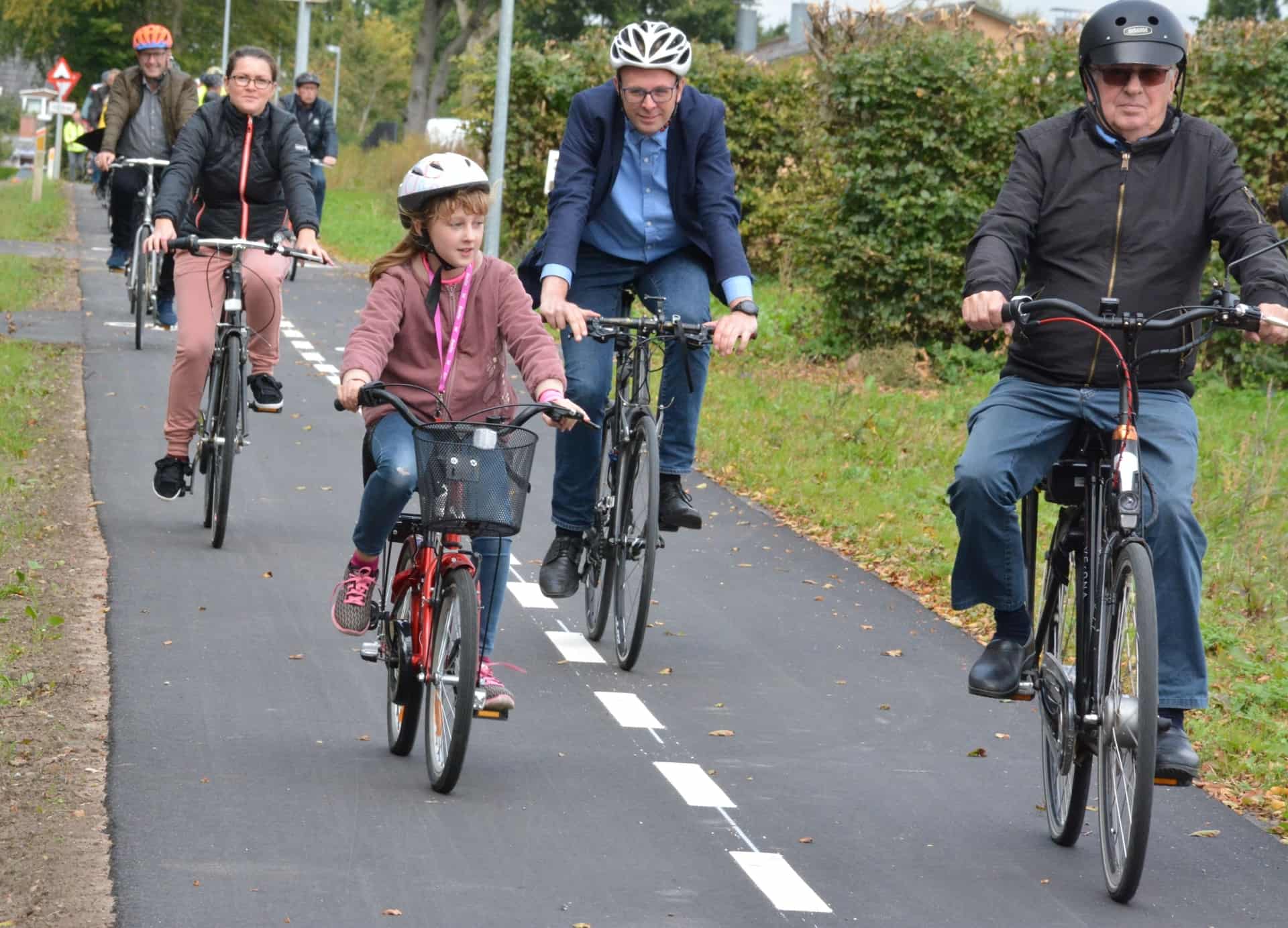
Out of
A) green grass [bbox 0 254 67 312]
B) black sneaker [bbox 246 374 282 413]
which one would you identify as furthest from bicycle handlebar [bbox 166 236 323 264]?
green grass [bbox 0 254 67 312]

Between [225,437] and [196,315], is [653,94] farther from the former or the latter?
[196,315]

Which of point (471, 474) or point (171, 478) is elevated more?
point (471, 474)

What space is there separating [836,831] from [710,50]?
22430mm

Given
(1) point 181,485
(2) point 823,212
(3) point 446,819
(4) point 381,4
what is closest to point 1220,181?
(3) point 446,819

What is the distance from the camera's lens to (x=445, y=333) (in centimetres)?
617

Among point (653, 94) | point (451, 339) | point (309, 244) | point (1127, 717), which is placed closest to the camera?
point (1127, 717)

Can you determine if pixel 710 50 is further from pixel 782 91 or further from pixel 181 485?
pixel 181 485

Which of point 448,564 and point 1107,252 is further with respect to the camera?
point 448,564

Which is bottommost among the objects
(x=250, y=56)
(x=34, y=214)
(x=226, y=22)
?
(x=34, y=214)

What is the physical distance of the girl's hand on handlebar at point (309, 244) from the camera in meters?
9.31

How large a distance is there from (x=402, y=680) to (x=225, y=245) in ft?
13.6

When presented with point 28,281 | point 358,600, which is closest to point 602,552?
point 358,600

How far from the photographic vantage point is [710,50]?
89.2 ft

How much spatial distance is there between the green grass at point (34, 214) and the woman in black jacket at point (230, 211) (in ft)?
67.5
